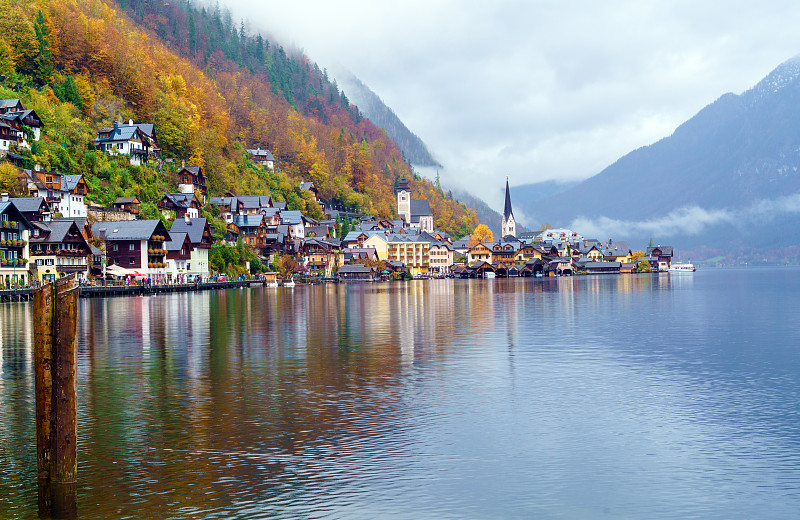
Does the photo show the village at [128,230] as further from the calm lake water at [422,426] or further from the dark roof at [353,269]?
the calm lake water at [422,426]

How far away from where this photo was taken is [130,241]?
11356cm

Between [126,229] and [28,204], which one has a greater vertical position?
[28,204]

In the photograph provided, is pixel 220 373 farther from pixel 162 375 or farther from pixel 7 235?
pixel 7 235

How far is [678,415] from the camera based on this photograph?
82.2 ft

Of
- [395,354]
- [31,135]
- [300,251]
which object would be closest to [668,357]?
[395,354]

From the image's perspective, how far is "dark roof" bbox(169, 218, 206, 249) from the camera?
126000 mm

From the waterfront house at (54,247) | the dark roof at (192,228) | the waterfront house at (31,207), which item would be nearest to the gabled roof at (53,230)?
the waterfront house at (54,247)

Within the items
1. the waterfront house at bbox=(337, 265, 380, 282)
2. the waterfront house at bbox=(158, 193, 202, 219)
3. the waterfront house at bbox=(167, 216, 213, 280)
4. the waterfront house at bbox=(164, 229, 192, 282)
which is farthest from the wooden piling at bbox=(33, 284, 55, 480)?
the waterfront house at bbox=(337, 265, 380, 282)

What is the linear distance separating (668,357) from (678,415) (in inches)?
567

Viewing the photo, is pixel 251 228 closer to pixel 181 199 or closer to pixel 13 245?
pixel 181 199

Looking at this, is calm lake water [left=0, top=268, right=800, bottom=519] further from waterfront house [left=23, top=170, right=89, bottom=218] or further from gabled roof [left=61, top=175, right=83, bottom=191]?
gabled roof [left=61, top=175, right=83, bottom=191]

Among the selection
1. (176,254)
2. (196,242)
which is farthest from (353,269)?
(176,254)

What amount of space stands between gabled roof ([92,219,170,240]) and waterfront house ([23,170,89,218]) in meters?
3.27

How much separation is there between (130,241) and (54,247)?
16692mm
